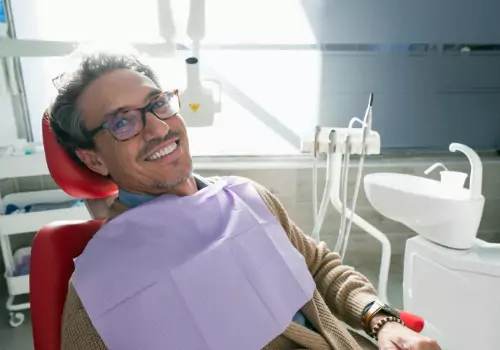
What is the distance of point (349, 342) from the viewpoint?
3.41 ft

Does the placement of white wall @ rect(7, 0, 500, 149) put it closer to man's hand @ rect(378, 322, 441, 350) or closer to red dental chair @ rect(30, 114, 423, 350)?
red dental chair @ rect(30, 114, 423, 350)

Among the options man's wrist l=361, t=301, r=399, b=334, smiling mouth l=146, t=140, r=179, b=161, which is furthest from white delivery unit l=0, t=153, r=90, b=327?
man's wrist l=361, t=301, r=399, b=334

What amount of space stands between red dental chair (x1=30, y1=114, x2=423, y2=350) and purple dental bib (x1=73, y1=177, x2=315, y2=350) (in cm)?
6

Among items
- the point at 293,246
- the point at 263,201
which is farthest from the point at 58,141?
the point at 293,246

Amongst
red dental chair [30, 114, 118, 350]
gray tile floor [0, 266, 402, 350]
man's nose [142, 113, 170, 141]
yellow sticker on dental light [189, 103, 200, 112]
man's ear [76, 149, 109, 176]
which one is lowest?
gray tile floor [0, 266, 402, 350]

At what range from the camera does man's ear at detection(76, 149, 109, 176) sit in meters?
1.01

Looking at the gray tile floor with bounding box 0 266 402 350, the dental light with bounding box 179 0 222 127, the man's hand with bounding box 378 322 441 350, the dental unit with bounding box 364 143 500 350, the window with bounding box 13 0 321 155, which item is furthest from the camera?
the window with bounding box 13 0 321 155

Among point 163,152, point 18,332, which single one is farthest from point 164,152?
point 18,332

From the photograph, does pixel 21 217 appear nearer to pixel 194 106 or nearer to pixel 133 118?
pixel 194 106

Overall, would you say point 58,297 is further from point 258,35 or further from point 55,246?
point 258,35

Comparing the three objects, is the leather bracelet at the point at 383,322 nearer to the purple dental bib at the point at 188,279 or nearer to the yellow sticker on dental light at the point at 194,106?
the purple dental bib at the point at 188,279

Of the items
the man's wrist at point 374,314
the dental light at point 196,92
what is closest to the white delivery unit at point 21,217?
the dental light at point 196,92

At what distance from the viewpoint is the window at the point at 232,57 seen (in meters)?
1.88

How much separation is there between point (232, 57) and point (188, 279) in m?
1.39
